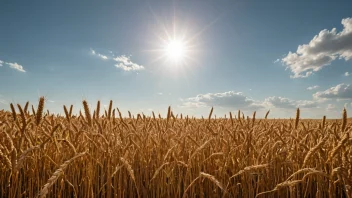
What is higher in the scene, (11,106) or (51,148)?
(11,106)

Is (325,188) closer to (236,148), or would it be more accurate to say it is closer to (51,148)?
(236,148)

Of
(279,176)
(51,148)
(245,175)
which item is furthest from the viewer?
(51,148)

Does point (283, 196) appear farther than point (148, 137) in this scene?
No

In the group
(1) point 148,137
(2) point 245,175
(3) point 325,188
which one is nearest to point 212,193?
(2) point 245,175

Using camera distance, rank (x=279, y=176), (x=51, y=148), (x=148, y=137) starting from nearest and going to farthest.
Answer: (x=279, y=176), (x=51, y=148), (x=148, y=137)

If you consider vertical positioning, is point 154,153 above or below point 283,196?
above

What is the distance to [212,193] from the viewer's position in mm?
2805

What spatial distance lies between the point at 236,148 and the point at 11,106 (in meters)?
2.89

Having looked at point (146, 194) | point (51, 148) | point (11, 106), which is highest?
point (11, 106)

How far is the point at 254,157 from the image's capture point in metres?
2.92

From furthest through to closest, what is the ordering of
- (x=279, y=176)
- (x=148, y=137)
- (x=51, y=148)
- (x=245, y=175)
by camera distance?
(x=148, y=137), (x=51, y=148), (x=279, y=176), (x=245, y=175)

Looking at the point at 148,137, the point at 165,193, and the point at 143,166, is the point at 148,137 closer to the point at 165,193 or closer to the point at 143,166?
the point at 143,166

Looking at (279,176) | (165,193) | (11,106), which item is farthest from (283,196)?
(11,106)

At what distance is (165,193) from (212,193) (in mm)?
546
